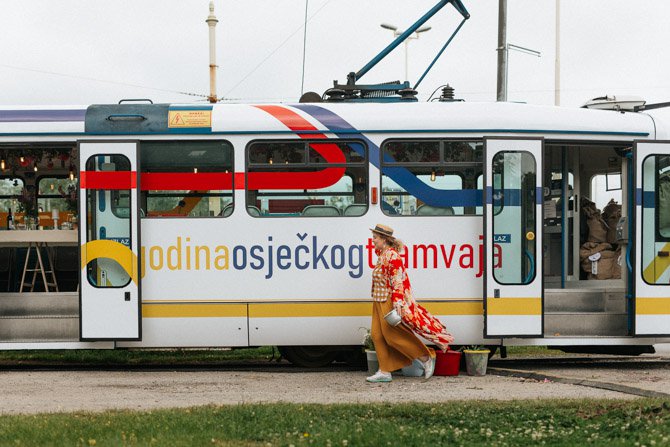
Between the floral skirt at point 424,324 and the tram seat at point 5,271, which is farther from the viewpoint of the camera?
the tram seat at point 5,271

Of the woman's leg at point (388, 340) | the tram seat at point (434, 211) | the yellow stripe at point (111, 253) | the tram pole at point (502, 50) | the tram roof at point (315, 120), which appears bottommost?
the woman's leg at point (388, 340)

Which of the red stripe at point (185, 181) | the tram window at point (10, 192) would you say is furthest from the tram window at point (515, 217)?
the tram window at point (10, 192)

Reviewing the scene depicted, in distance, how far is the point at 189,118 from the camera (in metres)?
11.1

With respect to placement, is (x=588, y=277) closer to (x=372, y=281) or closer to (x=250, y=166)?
(x=372, y=281)

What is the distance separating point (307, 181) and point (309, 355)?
2178 mm

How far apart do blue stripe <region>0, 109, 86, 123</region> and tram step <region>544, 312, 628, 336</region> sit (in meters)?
6.11

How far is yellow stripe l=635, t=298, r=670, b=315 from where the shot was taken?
36.9ft

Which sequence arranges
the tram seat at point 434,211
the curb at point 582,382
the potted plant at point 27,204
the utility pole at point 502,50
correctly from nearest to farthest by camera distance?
the curb at point 582,382 → the tram seat at point 434,211 → the potted plant at point 27,204 → the utility pole at point 502,50

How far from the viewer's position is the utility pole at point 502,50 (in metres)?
17.8

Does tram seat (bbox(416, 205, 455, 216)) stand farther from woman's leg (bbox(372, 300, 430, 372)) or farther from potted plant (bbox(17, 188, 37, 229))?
potted plant (bbox(17, 188, 37, 229))

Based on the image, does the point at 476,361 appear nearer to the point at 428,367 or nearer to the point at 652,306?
the point at 428,367

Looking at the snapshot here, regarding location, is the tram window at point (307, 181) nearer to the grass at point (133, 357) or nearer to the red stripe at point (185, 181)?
the red stripe at point (185, 181)

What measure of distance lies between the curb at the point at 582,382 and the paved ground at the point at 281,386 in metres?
0.02

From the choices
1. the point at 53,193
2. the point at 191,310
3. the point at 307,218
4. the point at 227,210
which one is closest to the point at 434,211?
the point at 307,218
